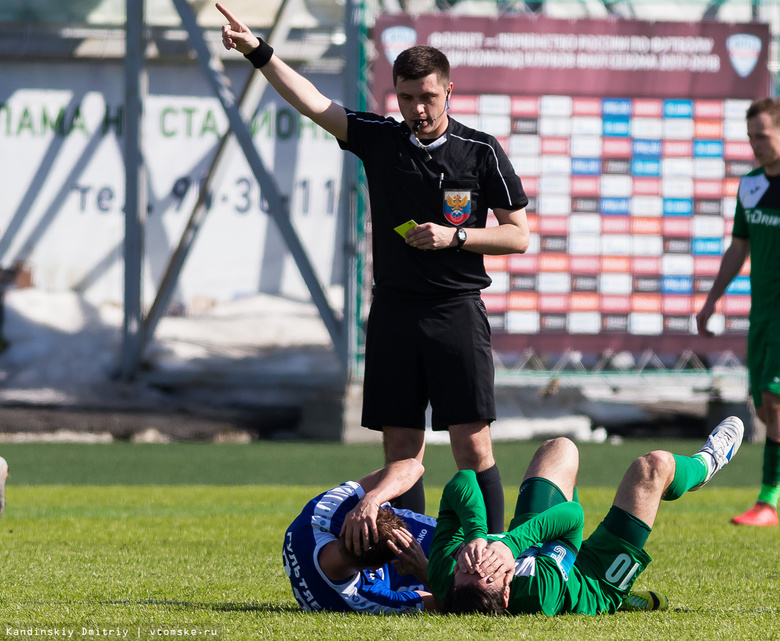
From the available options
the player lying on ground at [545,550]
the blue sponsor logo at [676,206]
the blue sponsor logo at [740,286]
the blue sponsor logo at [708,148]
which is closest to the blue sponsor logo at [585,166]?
the blue sponsor logo at [676,206]

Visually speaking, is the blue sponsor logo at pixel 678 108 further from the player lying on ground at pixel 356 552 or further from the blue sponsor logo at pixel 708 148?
the player lying on ground at pixel 356 552

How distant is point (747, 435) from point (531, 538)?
9.45 metres

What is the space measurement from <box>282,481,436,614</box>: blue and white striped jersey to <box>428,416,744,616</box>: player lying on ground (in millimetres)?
212

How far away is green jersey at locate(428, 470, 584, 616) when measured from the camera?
3.60 m

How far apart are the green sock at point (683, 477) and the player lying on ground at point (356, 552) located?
32.9 inches

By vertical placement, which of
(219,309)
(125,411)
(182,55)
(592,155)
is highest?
(182,55)

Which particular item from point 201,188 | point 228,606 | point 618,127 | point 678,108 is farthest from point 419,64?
point 201,188

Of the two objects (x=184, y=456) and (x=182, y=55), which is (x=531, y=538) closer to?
(x=184, y=456)

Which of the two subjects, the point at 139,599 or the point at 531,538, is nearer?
the point at 531,538

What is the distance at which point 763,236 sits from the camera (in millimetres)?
6539

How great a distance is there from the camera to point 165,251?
1427cm

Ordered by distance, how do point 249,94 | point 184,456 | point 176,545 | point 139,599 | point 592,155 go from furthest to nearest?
point 249,94, point 592,155, point 184,456, point 176,545, point 139,599

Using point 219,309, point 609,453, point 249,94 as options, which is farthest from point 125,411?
point 609,453

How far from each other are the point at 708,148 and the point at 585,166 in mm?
1320
